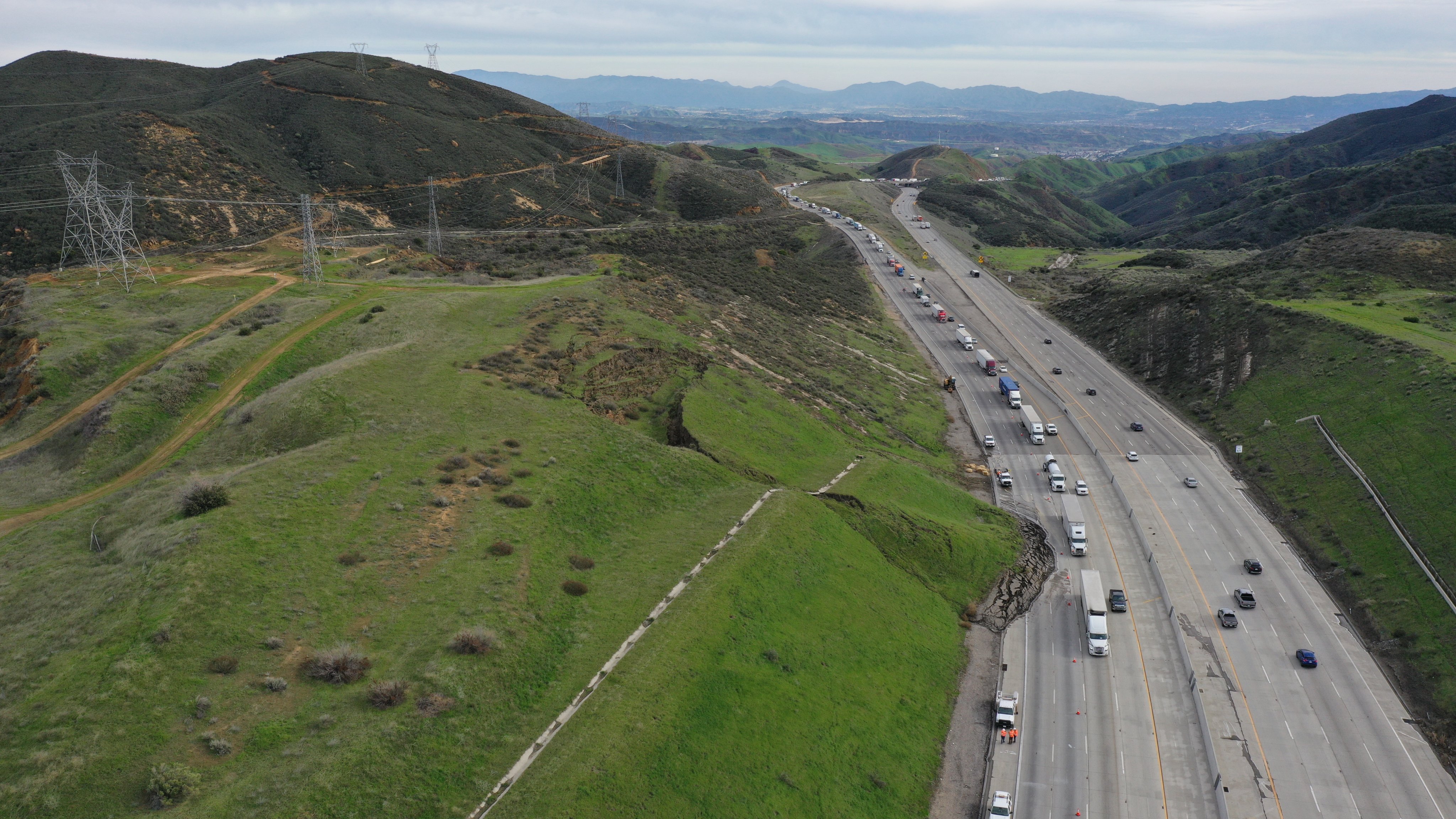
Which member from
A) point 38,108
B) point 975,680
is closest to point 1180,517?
point 975,680

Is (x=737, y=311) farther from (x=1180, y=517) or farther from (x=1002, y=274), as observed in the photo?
(x=1002, y=274)

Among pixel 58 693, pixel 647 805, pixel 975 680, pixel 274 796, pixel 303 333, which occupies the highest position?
pixel 303 333

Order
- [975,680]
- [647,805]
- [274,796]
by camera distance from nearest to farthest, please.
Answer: [274,796]
[647,805]
[975,680]

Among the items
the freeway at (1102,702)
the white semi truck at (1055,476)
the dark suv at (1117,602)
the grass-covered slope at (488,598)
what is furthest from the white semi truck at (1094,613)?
the white semi truck at (1055,476)

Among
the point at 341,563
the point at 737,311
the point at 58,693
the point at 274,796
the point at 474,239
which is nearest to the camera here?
the point at 274,796

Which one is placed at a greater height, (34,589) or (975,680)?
(34,589)

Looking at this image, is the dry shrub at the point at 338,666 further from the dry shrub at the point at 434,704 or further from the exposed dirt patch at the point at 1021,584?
the exposed dirt patch at the point at 1021,584
